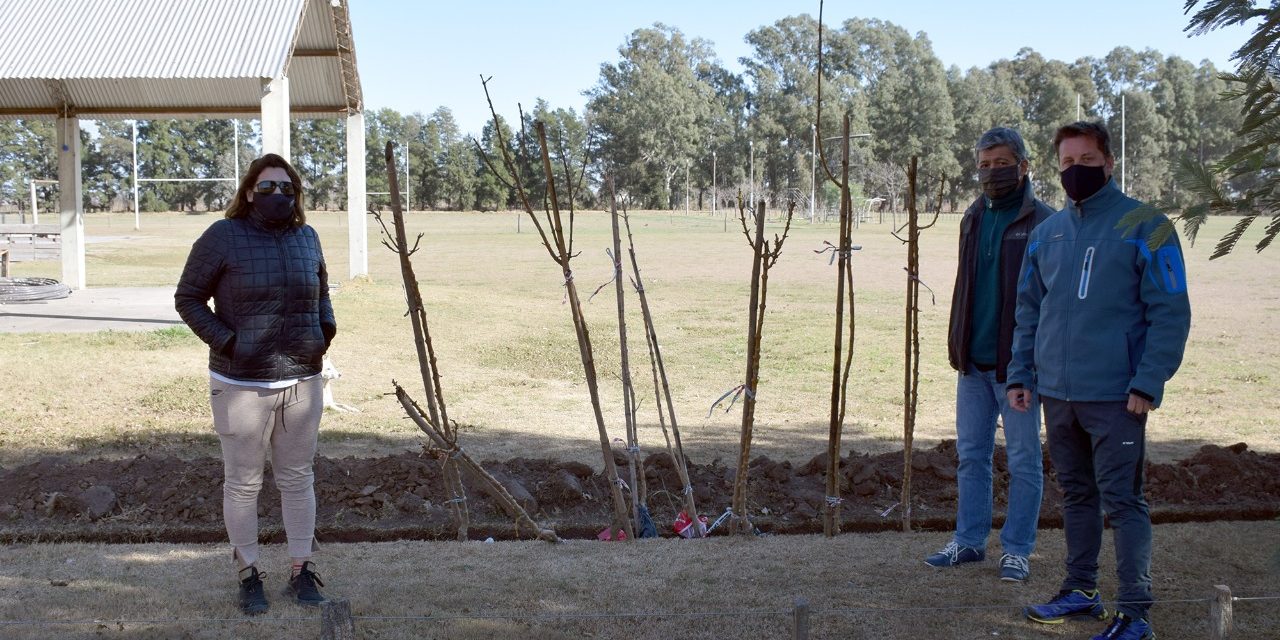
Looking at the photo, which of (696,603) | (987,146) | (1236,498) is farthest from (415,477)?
(1236,498)

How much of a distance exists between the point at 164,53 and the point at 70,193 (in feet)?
14.4

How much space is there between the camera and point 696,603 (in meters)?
3.81

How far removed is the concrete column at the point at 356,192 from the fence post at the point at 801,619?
15.7m

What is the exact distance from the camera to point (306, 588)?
3807 mm

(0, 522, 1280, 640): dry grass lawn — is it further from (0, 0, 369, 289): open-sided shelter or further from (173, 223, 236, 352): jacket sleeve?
(0, 0, 369, 289): open-sided shelter

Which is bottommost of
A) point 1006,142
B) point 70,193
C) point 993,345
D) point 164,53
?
point 993,345

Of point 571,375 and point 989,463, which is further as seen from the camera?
point 571,375

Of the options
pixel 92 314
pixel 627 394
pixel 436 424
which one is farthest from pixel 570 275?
pixel 92 314

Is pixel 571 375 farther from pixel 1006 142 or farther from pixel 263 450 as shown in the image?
pixel 1006 142

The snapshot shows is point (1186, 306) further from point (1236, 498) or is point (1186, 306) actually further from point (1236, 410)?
point (1236, 410)

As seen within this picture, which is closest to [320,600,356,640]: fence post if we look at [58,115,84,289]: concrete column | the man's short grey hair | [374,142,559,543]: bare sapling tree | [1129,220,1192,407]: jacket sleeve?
[374,142,559,543]: bare sapling tree

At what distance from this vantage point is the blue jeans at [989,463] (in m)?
4.06

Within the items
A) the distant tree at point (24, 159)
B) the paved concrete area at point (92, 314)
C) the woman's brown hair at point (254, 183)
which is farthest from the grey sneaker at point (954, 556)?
the distant tree at point (24, 159)

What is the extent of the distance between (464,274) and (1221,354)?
56.9ft
